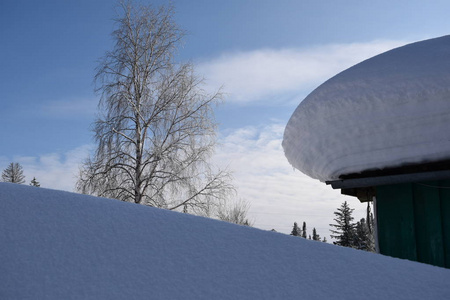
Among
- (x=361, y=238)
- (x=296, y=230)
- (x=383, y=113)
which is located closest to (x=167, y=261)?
(x=383, y=113)

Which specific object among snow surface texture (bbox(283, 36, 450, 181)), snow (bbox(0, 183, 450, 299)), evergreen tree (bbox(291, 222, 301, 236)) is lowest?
snow (bbox(0, 183, 450, 299))

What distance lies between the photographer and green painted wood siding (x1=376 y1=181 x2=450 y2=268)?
103 inches

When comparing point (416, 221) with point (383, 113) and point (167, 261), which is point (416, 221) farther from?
Result: point (167, 261)

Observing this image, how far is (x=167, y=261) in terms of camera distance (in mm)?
1245

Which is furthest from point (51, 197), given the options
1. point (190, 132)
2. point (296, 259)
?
point (190, 132)

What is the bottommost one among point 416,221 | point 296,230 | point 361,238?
point 416,221

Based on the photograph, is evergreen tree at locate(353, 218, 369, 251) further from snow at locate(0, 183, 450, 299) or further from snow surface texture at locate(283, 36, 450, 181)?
snow at locate(0, 183, 450, 299)

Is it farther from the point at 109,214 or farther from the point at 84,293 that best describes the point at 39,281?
the point at 109,214

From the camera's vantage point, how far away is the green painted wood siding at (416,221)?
2.62m

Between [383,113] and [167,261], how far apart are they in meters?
1.64

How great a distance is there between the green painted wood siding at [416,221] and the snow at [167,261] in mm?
1385

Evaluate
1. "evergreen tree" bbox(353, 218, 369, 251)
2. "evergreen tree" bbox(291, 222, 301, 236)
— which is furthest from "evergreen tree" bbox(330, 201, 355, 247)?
"evergreen tree" bbox(291, 222, 301, 236)

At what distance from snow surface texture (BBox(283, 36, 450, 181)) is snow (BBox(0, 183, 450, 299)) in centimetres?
111

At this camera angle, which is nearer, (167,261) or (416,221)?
(167,261)
